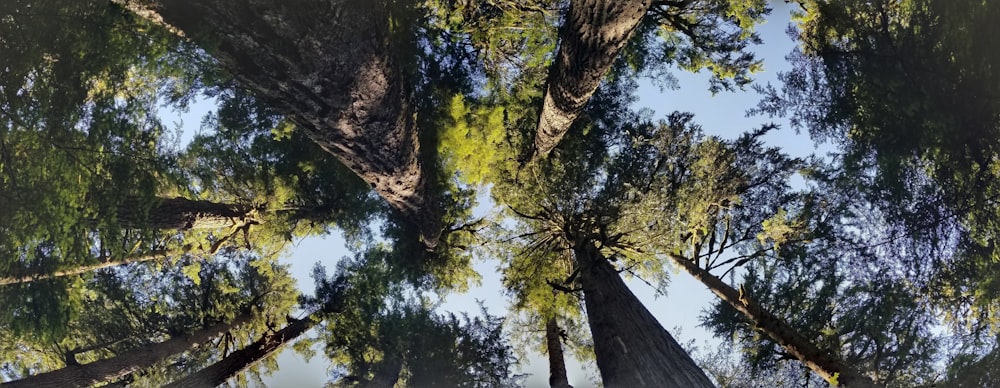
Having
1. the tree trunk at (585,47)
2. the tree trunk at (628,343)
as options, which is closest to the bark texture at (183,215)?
the tree trunk at (585,47)

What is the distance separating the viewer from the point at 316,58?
446cm

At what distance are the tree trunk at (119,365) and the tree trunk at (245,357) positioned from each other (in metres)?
0.83

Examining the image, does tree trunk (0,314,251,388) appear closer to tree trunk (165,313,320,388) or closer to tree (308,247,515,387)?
tree trunk (165,313,320,388)

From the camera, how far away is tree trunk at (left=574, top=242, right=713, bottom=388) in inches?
214

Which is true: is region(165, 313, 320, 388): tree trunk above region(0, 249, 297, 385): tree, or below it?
below

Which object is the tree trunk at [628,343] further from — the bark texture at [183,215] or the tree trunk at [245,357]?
the tree trunk at [245,357]

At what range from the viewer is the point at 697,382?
5273mm

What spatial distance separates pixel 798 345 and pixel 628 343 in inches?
131

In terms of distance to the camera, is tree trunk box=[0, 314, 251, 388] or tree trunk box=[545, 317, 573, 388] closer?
tree trunk box=[0, 314, 251, 388]

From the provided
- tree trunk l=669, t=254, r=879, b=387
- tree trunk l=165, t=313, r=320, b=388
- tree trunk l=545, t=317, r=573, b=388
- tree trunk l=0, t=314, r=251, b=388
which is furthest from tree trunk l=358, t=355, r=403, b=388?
tree trunk l=669, t=254, r=879, b=387

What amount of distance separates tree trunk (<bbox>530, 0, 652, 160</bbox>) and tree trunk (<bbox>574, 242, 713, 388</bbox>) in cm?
268

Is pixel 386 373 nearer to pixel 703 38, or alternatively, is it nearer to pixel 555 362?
pixel 555 362

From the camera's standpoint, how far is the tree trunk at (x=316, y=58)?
13.2 ft

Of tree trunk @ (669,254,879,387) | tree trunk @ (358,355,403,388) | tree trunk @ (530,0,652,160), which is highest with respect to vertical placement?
tree trunk @ (358,355,403,388)
